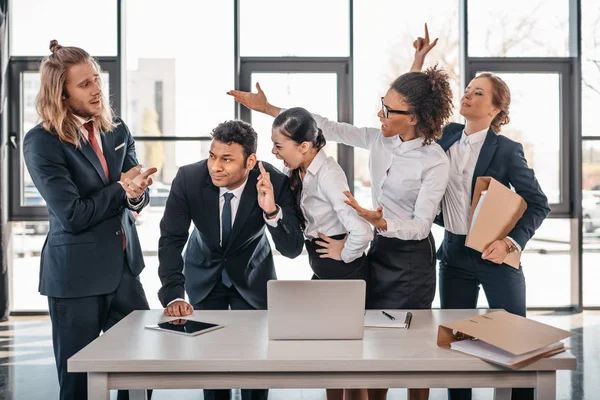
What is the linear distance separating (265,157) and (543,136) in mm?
2494

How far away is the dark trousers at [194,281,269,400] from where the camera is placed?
2592mm

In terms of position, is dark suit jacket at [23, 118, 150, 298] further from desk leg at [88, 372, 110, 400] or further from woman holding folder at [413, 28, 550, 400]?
woman holding folder at [413, 28, 550, 400]

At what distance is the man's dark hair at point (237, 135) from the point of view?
2.44 meters

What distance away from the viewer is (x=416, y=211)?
8.21ft

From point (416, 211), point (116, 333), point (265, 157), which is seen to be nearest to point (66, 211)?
point (116, 333)

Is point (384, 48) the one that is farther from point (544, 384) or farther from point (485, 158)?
point (544, 384)

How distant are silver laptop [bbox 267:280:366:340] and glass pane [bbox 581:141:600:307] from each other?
4527mm

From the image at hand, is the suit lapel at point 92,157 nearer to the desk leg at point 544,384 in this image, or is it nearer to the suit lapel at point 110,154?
the suit lapel at point 110,154

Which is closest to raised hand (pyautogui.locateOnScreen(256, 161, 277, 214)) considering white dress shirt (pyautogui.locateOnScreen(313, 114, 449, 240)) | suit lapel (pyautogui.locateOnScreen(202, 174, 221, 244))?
suit lapel (pyautogui.locateOnScreen(202, 174, 221, 244))

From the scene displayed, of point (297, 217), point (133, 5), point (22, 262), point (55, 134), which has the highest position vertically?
point (133, 5)

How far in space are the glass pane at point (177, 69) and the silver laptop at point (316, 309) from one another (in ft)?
12.7

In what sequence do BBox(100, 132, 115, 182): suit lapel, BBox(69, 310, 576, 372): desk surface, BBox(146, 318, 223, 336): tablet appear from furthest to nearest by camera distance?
BBox(100, 132, 115, 182): suit lapel < BBox(146, 318, 223, 336): tablet < BBox(69, 310, 576, 372): desk surface

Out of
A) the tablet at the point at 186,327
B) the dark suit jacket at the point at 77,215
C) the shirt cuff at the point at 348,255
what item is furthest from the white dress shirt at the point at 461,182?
the dark suit jacket at the point at 77,215

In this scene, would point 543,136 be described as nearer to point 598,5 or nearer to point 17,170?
point 598,5
